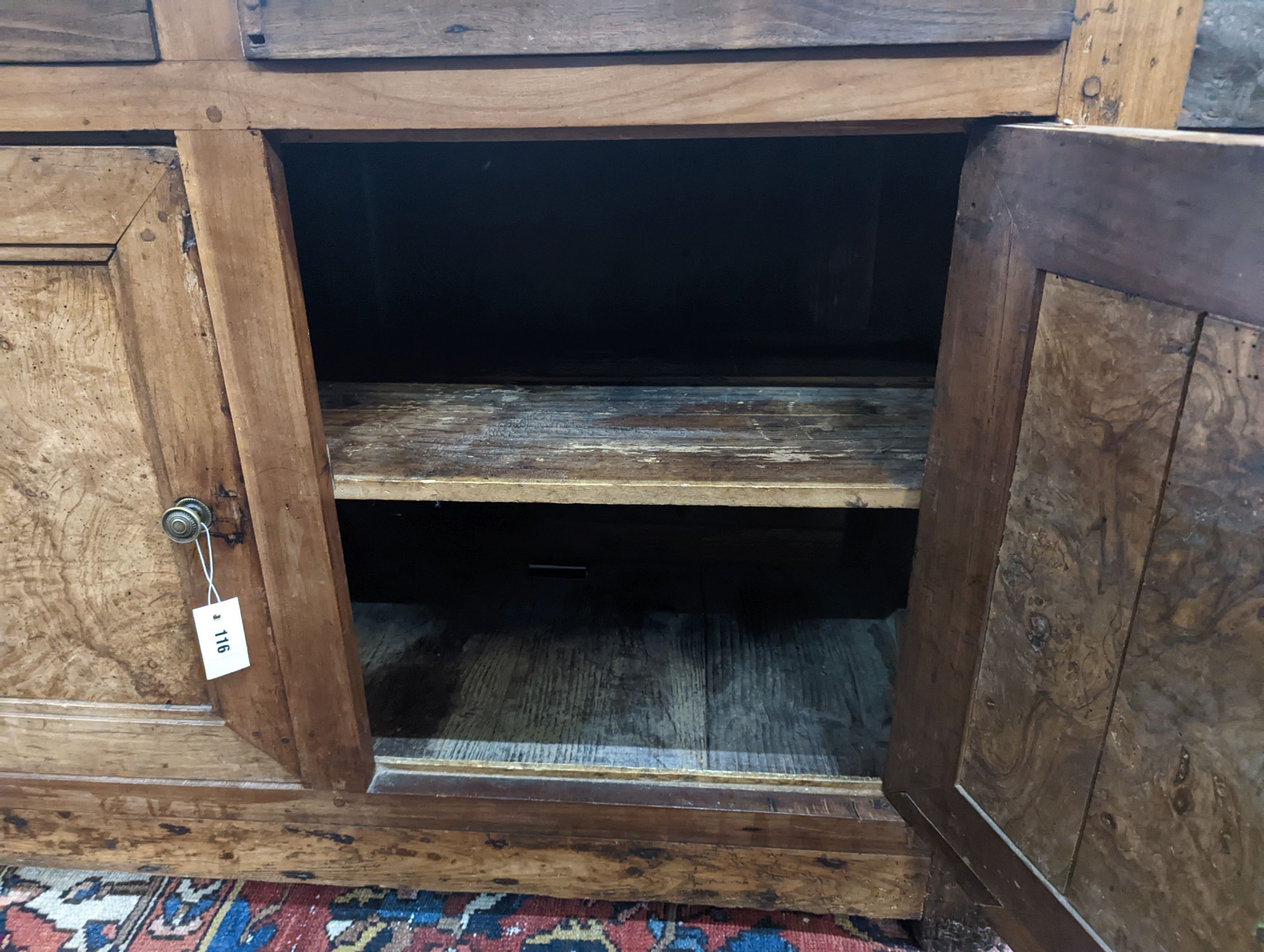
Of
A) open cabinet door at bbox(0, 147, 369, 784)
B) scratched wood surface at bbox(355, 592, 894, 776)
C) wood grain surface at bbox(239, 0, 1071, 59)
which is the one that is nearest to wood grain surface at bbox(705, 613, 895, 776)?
scratched wood surface at bbox(355, 592, 894, 776)

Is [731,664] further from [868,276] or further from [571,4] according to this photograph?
[571,4]

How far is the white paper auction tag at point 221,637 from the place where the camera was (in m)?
0.90

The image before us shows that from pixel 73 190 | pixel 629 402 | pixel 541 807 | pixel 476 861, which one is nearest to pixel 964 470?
pixel 629 402

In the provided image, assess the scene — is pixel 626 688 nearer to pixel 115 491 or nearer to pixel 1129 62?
pixel 115 491

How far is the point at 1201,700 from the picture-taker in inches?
22.9

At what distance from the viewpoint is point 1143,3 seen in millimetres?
640

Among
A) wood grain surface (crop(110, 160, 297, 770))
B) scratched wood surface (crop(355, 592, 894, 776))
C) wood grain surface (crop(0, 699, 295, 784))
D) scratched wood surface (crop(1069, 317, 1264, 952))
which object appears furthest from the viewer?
scratched wood surface (crop(355, 592, 894, 776))

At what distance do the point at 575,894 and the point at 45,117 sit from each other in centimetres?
104

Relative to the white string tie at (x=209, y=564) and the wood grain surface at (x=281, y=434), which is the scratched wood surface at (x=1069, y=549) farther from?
the white string tie at (x=209, y=564)

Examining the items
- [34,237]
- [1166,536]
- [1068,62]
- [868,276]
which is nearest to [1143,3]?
[1068,62]

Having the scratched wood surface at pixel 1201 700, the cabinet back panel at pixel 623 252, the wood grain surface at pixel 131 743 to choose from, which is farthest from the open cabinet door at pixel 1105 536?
the wood grain surface at pixel 131 743

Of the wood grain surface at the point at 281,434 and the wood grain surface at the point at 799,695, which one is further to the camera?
the wood grain surface at the point at 799,695

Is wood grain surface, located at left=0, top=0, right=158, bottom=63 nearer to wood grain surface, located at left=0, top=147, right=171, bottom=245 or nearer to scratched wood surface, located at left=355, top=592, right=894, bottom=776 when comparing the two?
wood grain surface, located at left=0, top=147, right=171, bottom=245

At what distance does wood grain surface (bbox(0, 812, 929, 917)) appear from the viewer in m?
0.99
